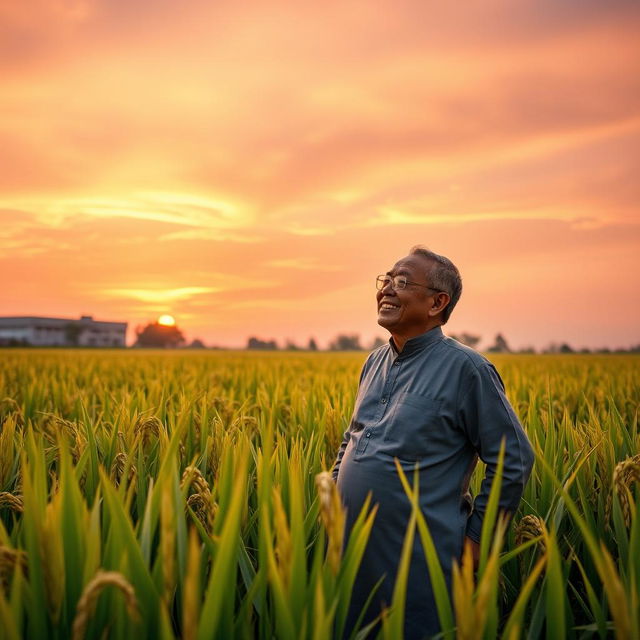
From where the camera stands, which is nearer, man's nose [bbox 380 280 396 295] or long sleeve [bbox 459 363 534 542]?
long sleeve [bbox 459 363 534 542]

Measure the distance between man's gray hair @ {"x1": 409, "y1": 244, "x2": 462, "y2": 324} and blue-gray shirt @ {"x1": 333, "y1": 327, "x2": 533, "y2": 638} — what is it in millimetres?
210

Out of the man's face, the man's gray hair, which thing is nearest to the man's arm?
the man's face

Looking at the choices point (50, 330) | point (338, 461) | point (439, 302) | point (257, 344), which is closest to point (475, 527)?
point (338, 461)

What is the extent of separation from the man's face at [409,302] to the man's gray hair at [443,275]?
0.02 meters

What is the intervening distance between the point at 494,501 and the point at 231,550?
69cm

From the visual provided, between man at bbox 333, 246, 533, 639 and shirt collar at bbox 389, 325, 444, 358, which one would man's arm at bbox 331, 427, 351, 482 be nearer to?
man at bbox 333, 246, 533, 639

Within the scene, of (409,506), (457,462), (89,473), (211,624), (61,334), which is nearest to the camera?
(211,624)

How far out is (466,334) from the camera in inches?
2391

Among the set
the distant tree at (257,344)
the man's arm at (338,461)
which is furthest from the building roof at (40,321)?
the man's arm at (338,461)

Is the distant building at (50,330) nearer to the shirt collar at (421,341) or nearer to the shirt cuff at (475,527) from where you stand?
the shirt collar at (421,341)

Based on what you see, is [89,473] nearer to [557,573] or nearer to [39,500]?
[39,500]

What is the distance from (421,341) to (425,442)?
0.40m

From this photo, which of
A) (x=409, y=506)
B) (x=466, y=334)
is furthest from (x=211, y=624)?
(x=466, y=334)

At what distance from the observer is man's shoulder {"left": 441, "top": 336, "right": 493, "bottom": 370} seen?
2.26 m
